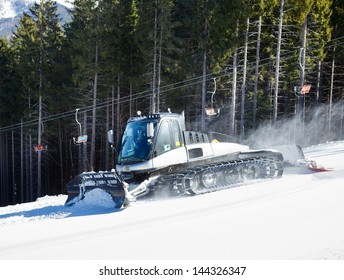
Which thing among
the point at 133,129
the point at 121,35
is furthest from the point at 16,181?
the point at 133,129

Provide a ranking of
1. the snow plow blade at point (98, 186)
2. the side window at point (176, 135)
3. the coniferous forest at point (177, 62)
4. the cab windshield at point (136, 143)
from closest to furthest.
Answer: the snow plow blade at point (98, 186)
the cab windshield at point (136, 143)
the side window at point (176, 135)
the coniferous forest at point (177, 62)

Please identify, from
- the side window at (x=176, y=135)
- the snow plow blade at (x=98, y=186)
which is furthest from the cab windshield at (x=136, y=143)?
the snow plow blade at (x=98, y=186)

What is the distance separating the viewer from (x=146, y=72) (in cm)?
3103

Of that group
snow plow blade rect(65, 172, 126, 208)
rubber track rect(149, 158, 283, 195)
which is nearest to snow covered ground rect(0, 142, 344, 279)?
snow plow blade rect(65, 172, 126, 208)

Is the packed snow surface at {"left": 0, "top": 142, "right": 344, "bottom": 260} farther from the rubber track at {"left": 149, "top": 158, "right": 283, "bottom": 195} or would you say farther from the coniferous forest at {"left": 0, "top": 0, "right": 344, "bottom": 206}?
the coniferous forest at {"left": 0, "top": 0, "right": 344, "bottom": 206}

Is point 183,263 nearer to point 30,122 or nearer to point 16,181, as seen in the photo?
point 30,122

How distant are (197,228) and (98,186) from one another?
12.5 ft

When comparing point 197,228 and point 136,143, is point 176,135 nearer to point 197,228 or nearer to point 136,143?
point 136,143

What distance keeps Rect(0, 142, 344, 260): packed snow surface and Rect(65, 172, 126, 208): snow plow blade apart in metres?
0.24

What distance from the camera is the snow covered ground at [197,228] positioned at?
5.84m

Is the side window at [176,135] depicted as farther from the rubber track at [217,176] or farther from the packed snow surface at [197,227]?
the packed snow surface at [197,227]

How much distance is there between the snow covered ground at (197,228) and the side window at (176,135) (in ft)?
6.01

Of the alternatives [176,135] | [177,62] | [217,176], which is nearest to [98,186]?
[176,135]

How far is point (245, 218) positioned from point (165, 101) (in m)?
24.6
